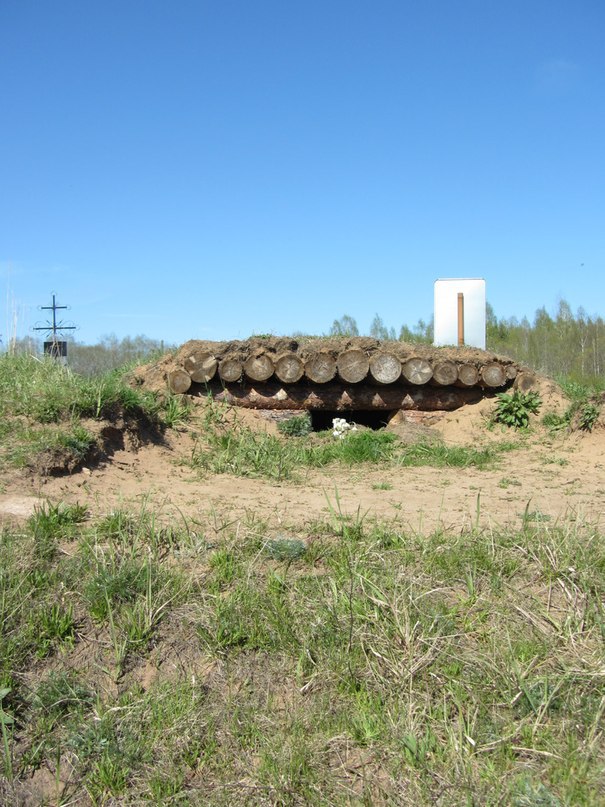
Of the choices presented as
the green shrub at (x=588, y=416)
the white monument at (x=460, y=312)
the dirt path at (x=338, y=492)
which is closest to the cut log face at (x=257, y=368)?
the dirt path at (x=338, y=492)

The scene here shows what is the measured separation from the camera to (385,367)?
970 cm

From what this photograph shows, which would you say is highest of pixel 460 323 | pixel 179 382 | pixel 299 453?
pixel 460 323

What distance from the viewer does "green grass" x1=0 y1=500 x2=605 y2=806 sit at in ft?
10.2

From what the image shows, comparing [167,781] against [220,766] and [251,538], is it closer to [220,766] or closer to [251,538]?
[220,766]

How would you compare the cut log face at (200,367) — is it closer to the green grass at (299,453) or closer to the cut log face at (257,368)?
the cut log face at (257,368)

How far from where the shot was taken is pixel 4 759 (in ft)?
10.9

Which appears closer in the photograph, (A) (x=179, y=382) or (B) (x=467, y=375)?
(A) (x=179, y=382)

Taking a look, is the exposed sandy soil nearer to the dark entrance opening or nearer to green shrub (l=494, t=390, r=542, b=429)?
green shrub (l=494, t=390, r=542, b=429)

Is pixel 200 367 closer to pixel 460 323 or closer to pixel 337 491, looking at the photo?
pixel 337 491

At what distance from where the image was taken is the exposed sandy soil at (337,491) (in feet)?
16.6

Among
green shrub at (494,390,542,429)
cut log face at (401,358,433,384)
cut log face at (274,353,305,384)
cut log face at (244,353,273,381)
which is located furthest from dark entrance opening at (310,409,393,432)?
green shrub at (494,390,542,429)

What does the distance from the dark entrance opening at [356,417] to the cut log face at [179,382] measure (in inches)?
87.1

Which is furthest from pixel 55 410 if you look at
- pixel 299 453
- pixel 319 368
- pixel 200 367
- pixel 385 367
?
pixel 385 367

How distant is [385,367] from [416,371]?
0.48 metres
